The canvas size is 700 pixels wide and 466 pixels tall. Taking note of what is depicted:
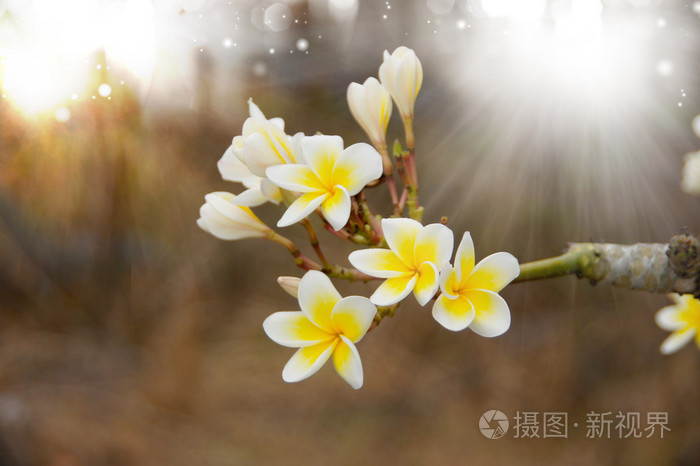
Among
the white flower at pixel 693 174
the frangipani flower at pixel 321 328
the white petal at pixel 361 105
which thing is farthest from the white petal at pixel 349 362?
the white flower at pixel 693 174

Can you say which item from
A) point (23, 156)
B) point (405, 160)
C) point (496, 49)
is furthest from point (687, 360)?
point (23, 156)

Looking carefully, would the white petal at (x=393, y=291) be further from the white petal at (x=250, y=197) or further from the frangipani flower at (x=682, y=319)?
the frangipani flower at (x=682, y=319)

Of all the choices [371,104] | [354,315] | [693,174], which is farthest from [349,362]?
[693,174]

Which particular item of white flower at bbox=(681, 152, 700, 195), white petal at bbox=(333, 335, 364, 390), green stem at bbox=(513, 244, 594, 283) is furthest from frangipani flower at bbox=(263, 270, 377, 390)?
white flower at bbox=(681, 152, 700, 195)

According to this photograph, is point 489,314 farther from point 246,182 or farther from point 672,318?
point 672,318

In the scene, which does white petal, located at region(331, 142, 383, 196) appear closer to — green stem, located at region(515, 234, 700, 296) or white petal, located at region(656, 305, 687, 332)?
green stem, located at region(515, 234, 700, 296)

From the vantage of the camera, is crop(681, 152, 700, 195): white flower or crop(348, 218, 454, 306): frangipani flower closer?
crop(348, 218, 454, 306): frangipani flower

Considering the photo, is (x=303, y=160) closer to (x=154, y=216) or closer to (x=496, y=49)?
(x=496, y=49)

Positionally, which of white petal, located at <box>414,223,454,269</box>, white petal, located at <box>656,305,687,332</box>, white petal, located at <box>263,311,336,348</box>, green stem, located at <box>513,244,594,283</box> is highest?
white petal, located at <box>414,223,454,269</box>
